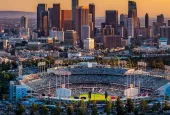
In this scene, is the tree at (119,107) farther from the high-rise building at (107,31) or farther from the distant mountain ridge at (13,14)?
the distant mountain ridge at (13,14)

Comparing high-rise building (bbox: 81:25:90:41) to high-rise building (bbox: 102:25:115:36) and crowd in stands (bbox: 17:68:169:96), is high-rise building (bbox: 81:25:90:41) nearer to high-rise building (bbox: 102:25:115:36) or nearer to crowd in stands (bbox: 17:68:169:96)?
high-rise building (bbox: 102:25:115:36)

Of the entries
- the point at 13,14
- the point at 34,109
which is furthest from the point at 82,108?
the point at 13,14

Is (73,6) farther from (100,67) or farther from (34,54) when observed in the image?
(100,67)

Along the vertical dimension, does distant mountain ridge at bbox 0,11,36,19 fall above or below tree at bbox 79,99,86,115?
above

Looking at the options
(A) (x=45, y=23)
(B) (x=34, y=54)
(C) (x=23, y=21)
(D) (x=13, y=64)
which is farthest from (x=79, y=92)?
(C) (x=23, y=21)

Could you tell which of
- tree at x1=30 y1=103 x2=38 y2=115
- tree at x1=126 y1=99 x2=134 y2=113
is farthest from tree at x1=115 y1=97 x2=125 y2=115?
tree at x1=30 y1=103 x2=38 y2=115

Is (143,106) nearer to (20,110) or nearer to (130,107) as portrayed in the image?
(130,107)

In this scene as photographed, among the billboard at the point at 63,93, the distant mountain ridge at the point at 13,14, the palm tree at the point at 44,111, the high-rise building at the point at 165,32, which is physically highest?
the distant mountain ridge at the point at 13,14

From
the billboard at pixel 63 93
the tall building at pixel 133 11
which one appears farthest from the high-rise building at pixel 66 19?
the billboard at pixel 63 93
